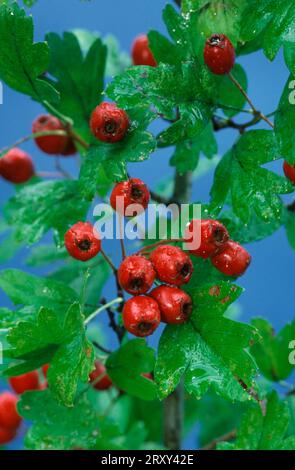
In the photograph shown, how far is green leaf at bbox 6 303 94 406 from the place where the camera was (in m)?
0.63

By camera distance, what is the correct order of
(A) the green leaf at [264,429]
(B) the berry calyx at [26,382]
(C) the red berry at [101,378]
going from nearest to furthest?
(A) the green leaf at [264,429]
(C) the red berry at [101,378]
(B) the berry calyx at [26,382]

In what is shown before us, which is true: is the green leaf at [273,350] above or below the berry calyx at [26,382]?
above

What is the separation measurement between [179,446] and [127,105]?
20.3 inches

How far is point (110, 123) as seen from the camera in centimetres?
66

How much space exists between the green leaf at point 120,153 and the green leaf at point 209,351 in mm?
130

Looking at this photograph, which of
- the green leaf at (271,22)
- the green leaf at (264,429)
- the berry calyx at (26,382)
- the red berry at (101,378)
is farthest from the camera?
the berry calyx at (26,382)

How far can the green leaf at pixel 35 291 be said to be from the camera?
75 centimetres

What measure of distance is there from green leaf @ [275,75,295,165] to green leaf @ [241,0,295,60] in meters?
0.04

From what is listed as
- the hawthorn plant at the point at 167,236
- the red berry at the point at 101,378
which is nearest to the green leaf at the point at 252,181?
the hawthorn plant at the point at 167,236

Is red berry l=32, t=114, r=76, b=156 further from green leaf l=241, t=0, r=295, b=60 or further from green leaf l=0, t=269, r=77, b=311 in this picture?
green leaf l=241, t=0, r=295, b=60

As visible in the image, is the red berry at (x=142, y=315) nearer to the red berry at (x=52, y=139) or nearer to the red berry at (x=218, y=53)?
the red berry at (x=218, y=53)

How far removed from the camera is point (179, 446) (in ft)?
3.15

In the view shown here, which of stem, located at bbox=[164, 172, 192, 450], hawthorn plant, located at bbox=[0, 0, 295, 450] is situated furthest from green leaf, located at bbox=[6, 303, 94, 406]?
stem, located at bbox=[164, 172, 192, 450]

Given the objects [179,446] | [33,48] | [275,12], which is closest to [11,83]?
[33,48]
